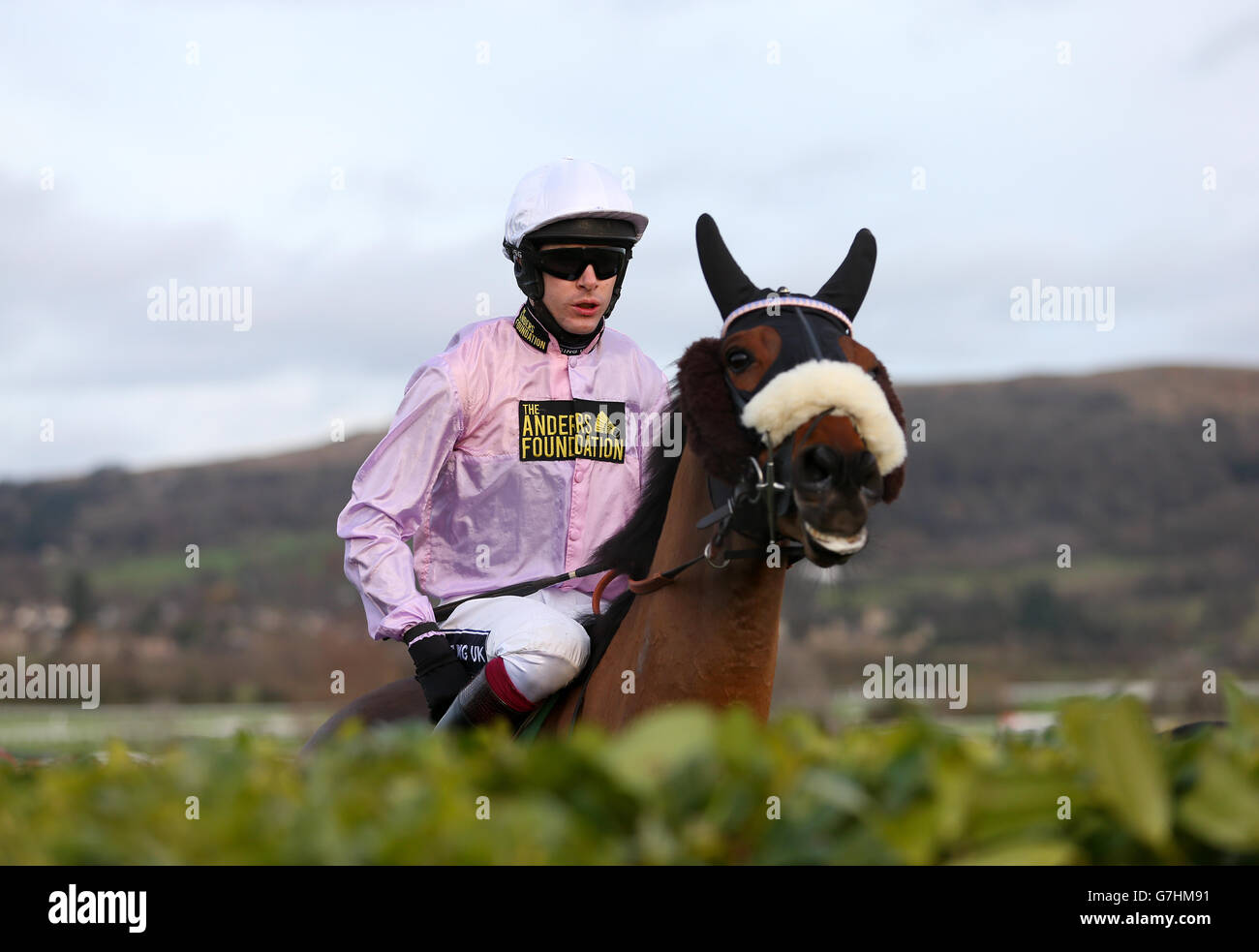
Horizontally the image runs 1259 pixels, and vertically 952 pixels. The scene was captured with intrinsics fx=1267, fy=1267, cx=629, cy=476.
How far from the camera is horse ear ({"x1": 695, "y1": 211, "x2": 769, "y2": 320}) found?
3.55 m

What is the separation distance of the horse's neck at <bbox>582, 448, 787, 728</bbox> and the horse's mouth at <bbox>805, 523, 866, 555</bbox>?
0.29 meters

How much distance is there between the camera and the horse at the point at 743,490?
3023 millimetres

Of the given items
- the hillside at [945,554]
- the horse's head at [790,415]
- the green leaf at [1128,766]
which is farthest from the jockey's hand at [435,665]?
the hillside at [945,554]

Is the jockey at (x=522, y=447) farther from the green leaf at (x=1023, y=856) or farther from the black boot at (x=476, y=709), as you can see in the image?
the green leaf at (x=1023, y=856)

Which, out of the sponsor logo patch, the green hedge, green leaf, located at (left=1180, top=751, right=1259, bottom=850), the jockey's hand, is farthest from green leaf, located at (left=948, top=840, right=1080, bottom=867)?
the sponsor logo patch

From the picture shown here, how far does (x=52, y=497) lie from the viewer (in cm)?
7119

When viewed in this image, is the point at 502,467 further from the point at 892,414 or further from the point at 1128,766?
the point at 1128,766

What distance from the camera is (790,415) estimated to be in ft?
10.0

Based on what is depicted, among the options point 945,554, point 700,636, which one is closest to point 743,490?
point 700,636

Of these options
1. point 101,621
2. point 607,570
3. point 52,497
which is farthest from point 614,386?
point 52,497

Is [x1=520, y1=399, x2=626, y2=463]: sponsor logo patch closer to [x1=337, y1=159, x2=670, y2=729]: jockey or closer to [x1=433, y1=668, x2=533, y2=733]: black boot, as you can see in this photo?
[x1=337, y1=159, x2=670, y2=729]: jockey

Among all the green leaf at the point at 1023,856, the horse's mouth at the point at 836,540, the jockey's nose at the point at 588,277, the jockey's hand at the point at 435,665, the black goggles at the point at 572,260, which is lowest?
the green leaf at the point at 1023,856

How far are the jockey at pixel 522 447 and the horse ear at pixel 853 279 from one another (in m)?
0.81
